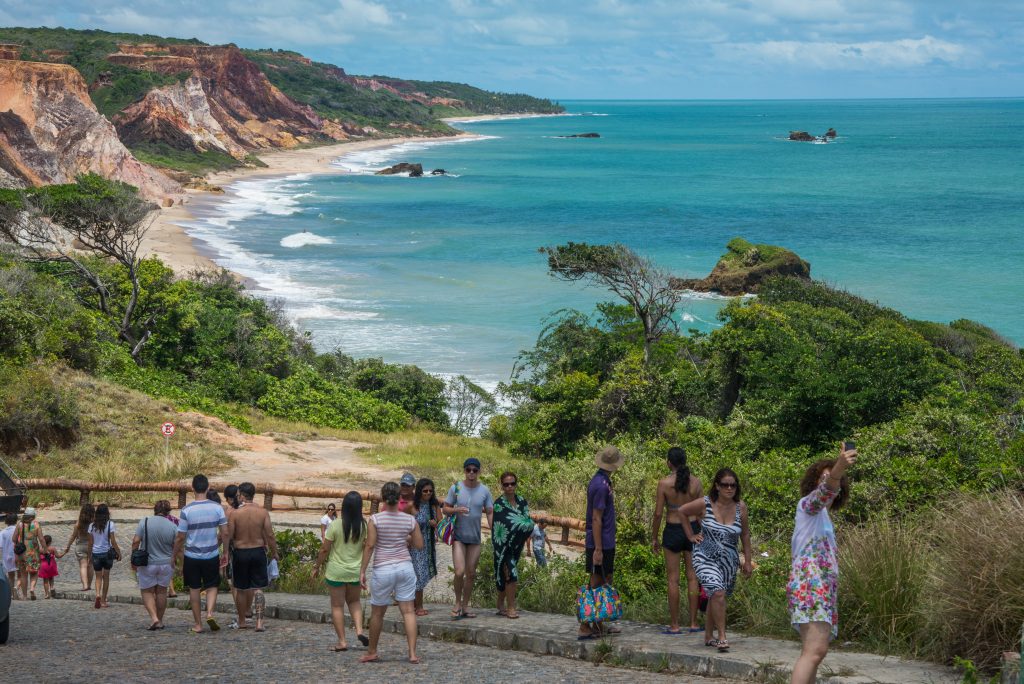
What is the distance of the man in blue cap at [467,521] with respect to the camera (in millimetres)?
8812

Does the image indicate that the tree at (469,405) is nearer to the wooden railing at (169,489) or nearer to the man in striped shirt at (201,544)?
the wooden railing at (169,489)

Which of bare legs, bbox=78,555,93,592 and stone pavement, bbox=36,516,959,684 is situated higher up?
stone pavement, bbox=36,516,959,684

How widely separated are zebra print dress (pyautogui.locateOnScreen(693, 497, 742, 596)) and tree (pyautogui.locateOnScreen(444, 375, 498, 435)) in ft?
68.2

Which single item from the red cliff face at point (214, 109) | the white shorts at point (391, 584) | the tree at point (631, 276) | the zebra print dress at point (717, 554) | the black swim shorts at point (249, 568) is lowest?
the black swim shorts at point (249, 568)

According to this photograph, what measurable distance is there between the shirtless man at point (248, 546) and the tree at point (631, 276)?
16.2 meters

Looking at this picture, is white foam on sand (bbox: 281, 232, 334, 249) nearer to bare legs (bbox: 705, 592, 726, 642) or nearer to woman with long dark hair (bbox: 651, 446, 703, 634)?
woman with long dark hair (bbox: 651, 446, 703, 634)

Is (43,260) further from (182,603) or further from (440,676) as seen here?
(440,676)

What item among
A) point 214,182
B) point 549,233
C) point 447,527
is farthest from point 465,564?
point 214,182

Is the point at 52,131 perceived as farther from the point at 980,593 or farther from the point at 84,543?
the point at 980,593

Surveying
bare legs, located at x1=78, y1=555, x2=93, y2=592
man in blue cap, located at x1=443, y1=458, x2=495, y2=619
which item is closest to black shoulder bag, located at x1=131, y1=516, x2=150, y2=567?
man in blue cap, located at x1=443, y1=458, x2=495, y2=619

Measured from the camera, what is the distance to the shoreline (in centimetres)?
4636

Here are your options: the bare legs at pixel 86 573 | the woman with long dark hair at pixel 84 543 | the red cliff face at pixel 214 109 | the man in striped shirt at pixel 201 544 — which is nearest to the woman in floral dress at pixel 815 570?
the man in striped shirt at pixel 201 544

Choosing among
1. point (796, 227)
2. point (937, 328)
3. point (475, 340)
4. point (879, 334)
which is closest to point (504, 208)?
point (796, 227)

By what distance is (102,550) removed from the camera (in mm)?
10406
